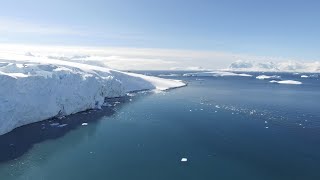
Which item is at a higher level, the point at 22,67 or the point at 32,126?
the point at 22,67

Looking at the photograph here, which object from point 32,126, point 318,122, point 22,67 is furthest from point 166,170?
point 22,67

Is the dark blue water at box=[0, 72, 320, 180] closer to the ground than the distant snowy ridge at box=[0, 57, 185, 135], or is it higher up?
closer to the ground

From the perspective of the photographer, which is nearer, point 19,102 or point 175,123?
point 19,102

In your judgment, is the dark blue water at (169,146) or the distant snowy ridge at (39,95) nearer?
the dark blue water at (169,146)

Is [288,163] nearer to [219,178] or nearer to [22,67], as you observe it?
[219,178]

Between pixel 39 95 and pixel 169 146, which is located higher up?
pixel 39 95

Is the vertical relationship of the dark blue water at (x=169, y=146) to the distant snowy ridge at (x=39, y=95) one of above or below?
below

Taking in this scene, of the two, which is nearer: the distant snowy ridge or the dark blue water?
the dark blue water

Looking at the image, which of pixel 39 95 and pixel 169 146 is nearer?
pixel 169 146
